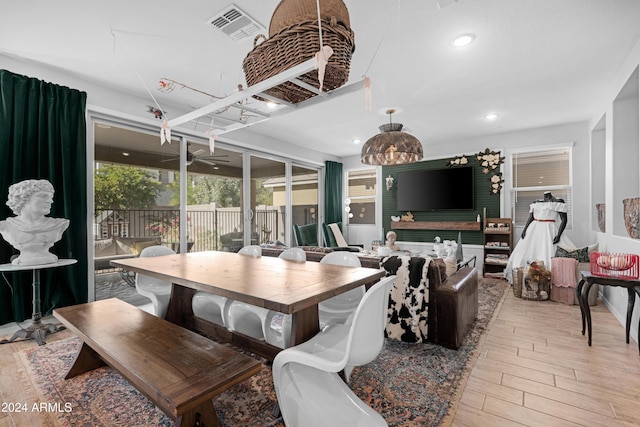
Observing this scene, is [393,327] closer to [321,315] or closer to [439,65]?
[321,315]

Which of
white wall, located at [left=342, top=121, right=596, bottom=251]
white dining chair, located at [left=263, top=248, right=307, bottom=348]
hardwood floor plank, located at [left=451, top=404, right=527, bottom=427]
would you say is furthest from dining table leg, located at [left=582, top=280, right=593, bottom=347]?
white wall, located at [left=342, top=121, right=596, bottom=251]

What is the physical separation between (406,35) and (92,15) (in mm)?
2366

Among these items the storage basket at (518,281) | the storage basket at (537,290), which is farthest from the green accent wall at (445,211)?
the storage basket at (537,290)

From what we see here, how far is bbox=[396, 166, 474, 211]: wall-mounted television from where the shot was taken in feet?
19.2

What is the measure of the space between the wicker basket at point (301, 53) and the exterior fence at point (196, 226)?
2977 millimetres

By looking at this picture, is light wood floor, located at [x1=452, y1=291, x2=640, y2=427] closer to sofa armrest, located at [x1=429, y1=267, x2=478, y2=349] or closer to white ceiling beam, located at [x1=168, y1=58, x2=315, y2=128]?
sofa armrest, located at [x1=429, y1=267, x2=478, y2=349]

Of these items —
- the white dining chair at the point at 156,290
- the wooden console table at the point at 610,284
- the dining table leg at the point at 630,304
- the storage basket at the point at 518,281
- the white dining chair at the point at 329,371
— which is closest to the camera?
the white dining chair at the point at 329,371

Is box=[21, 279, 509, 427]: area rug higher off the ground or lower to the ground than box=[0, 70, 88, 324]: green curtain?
lower

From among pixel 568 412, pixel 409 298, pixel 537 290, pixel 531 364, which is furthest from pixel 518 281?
pixel 568 412

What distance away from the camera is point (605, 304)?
3.70 meters

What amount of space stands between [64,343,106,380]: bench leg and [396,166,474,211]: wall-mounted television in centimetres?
563

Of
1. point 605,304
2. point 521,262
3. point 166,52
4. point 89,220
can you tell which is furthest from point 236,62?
point 605,304

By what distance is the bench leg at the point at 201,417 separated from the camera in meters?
1.37

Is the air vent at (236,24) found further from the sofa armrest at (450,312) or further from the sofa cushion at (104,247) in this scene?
the sofa cushion at (104,247)
